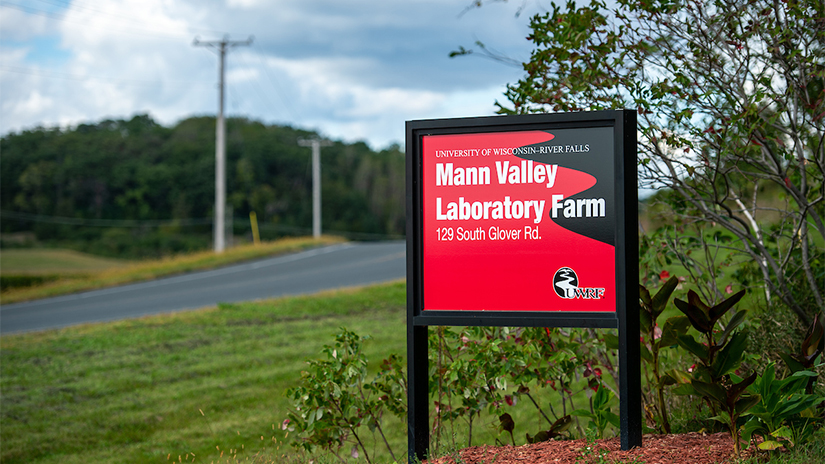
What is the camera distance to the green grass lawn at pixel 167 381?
6332 mm

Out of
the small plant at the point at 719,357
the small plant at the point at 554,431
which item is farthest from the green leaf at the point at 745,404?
the small plant at the point at 554,431

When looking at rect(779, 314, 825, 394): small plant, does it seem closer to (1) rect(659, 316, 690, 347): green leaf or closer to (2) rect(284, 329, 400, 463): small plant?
(1) rect(659, 316, 690, 347): green leaf

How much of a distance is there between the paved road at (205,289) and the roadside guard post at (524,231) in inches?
441

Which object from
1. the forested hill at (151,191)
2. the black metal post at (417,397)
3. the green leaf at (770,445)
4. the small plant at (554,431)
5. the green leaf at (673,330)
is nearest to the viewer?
the green leaf at (770,445)

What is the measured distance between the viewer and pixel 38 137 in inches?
3155

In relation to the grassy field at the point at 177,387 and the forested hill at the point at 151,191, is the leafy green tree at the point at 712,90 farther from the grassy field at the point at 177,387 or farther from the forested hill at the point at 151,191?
the forested hill at the point at 151,191

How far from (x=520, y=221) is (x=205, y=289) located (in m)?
14.8

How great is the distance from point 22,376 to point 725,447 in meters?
8.17

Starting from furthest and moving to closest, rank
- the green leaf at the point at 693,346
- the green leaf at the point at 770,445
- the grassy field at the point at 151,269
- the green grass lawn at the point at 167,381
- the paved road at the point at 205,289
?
the grassy field at the point at 151,269, the paved road at the point at 205,289, the green grass lawn at the point at 167,381, the green leaf at the point at 693,346, the green leaf at the point at 770,445

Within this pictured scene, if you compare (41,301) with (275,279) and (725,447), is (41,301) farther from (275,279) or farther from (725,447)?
(725,447)

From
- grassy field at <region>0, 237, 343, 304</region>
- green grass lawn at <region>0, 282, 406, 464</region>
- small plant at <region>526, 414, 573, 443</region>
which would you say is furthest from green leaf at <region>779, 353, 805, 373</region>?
grassy field at <region>0, 237, 343, 304</region>

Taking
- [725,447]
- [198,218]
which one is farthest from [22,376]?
[198,218]

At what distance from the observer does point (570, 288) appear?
3961 mm

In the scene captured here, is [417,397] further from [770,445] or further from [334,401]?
[770,445]
